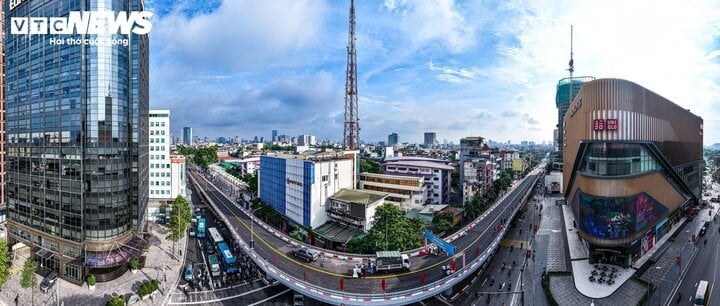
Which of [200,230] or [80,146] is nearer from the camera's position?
[80,146]

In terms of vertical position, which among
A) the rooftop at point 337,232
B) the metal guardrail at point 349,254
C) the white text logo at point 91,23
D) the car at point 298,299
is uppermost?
the white text logo at point 91,23

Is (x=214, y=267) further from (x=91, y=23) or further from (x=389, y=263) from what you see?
(x=91, y=23)

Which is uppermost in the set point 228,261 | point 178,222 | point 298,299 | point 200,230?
point 178,222

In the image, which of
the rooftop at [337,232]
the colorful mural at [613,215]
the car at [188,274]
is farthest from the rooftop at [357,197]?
the colorful mural at [613,215]

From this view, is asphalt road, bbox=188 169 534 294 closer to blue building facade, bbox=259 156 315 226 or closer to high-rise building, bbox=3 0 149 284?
blue building facade, bbox=259 156 315 226

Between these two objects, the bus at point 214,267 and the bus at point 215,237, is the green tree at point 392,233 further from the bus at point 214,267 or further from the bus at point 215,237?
the bus at point 215,237

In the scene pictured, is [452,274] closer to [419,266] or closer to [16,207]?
[419,266]

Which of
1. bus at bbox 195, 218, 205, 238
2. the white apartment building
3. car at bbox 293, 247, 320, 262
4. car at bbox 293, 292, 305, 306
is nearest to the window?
bus at bbox 195, 218, 205, 238

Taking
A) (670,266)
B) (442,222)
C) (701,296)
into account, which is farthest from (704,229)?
(442,222)
